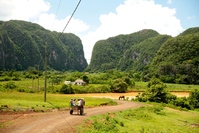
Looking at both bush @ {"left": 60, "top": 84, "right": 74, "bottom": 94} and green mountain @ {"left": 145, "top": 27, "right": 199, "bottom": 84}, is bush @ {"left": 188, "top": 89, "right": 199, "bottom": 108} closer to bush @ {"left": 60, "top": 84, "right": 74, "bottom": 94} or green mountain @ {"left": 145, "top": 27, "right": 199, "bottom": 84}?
bush @ {"left": 60, "top": 84, "right": 74, "bottom": 94}

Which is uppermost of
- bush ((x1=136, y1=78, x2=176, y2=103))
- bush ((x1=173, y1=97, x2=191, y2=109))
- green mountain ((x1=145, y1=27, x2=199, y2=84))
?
green mountain ((x1=145, y1=27, x2=199, y2=84))

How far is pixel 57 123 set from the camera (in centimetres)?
1898

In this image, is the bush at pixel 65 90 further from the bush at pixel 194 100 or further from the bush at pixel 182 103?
the bush at pixel 194 100

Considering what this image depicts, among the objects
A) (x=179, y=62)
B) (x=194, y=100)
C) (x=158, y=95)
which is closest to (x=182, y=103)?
(x=194, y=100)

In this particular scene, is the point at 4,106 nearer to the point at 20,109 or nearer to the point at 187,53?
the point at 20,109

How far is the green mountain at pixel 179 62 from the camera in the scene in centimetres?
13900

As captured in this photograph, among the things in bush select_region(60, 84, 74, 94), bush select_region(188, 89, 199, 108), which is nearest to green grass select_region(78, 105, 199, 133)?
bush select_region(188, 89, 199, 108)

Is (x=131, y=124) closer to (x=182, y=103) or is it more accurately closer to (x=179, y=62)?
(x=182, y=103)

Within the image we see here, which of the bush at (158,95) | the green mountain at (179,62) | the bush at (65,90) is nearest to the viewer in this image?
the bush at (158,95)

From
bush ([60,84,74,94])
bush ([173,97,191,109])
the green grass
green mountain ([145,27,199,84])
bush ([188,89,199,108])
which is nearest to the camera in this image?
the green grass

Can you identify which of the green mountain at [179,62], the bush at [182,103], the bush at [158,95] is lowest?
the bush at [182,103]

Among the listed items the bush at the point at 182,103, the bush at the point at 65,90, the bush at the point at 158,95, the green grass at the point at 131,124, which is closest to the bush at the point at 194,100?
the bush at the point at 182,103

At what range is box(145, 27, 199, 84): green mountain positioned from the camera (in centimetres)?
13900

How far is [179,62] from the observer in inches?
6432
